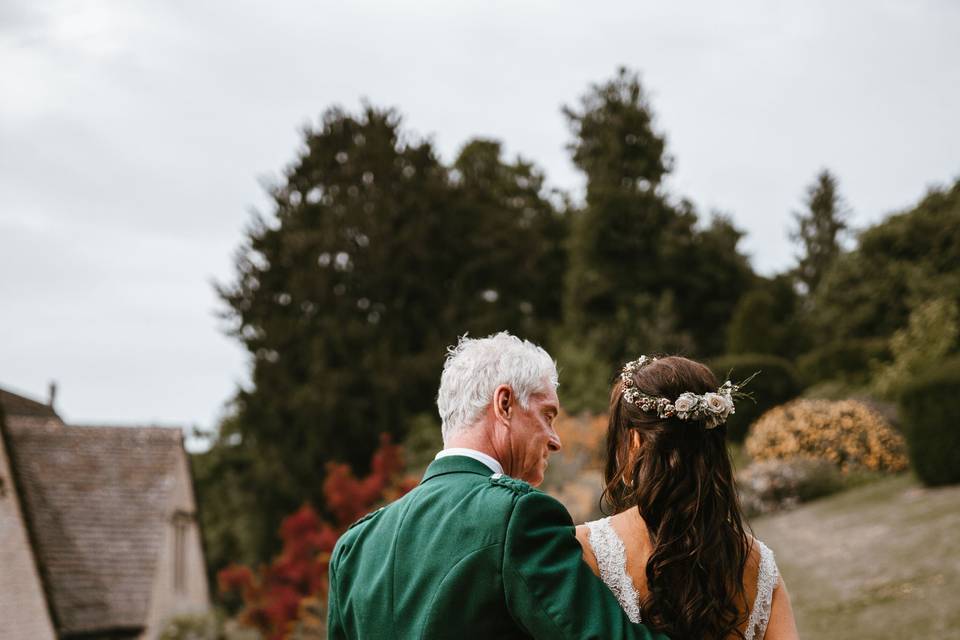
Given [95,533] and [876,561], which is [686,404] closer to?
[876,561]

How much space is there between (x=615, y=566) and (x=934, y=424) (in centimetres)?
1285

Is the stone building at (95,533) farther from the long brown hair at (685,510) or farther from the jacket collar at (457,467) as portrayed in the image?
the long brown hair at (685,510)

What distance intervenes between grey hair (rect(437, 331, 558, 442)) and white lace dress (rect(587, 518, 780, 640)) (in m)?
0.47

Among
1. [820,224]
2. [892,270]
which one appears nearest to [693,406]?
[892,270]

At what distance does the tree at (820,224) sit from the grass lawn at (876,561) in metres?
35.1

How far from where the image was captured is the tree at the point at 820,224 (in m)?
49.0

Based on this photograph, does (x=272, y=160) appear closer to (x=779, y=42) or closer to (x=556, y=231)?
(x=556, y=231)

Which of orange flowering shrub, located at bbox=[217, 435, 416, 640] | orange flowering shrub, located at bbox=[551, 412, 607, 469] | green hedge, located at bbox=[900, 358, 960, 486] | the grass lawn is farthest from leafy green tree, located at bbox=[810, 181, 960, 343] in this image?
orange flowering shrub, located at bbox=[217, 435, 416, 640]

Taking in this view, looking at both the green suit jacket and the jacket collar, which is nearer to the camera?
the green suit jacket

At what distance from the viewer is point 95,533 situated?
18.8 meters

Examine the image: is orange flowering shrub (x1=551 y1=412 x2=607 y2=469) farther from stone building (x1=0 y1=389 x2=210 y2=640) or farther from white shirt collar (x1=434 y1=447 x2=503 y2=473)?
white shirt collar (x1=434 y1=447 x2=503 y2=473)

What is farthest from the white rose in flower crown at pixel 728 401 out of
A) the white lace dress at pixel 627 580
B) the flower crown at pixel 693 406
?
the white lace dress at pixel 627 580

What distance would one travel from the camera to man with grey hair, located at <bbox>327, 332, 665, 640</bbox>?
2.28m

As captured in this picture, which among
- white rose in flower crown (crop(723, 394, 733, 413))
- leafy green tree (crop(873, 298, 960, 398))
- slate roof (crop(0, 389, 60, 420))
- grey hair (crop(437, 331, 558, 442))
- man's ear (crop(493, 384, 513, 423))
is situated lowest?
white rose in flower crown (crop(723, 394, 733, 413))
